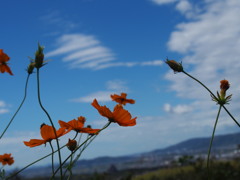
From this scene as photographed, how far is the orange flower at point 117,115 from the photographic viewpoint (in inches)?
51.6

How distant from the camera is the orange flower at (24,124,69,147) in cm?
130

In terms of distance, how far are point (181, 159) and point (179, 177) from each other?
5.12 ft

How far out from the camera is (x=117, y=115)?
1.32 metres

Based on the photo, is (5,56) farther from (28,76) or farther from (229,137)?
(229,137)

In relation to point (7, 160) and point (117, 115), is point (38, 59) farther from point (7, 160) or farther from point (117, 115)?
point (7, 160)

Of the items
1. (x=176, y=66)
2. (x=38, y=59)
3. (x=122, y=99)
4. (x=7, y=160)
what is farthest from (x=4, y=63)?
(x=7, y=160)

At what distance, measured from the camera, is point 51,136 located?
1.30 metres

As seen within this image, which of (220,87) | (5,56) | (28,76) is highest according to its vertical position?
(5,56)

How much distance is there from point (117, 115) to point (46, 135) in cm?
27

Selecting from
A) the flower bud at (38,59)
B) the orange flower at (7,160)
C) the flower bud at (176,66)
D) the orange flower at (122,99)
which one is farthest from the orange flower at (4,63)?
the orange flower at (7,160)

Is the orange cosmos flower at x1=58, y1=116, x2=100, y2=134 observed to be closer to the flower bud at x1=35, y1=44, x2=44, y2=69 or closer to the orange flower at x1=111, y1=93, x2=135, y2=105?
the flower bud at x1=35, y1=44, x2=44, y2=69

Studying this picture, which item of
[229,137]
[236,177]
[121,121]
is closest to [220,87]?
[121,121]

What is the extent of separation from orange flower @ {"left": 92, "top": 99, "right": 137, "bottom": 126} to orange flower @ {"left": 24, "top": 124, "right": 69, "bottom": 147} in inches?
5.9

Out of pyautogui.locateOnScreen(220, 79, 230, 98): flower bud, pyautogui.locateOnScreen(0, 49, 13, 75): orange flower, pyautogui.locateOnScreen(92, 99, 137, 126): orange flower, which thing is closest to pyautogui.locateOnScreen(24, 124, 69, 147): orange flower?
pyautogui.locateOnScreen(92, 99, 137, 126): orange flower
